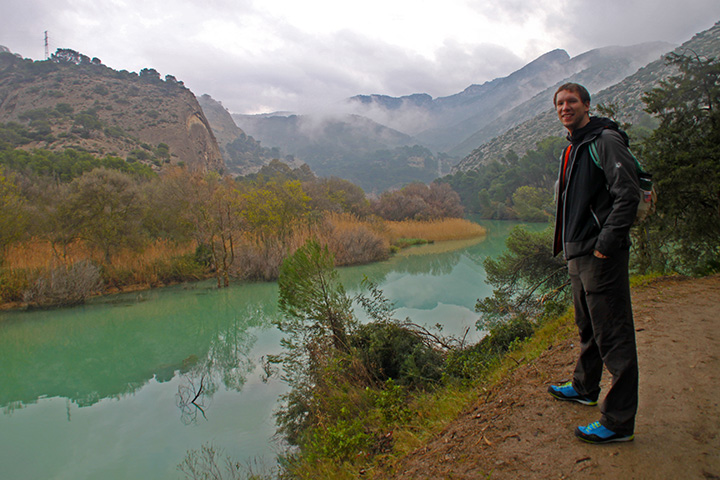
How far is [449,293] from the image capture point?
12.4 metres

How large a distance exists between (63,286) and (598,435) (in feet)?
41.9

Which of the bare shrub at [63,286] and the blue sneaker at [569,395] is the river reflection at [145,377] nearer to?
the bare shrub at [63,286]

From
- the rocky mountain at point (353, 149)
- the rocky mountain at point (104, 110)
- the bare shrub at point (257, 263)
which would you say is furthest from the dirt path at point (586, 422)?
the rocky mountain at point (353, 149)

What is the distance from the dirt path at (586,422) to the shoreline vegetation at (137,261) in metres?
12.0

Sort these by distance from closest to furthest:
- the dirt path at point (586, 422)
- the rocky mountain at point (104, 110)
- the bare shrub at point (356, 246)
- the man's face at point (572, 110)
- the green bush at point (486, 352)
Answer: the dirt path at point (586, 422) < the man's face at point (572, 110) < the green bush at point (486, 352) < the bare shrub at point (356, 246) < the rocky mountain at point (104, 110)

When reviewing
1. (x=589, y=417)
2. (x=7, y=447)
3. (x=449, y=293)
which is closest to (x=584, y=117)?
(x=589, y=417)

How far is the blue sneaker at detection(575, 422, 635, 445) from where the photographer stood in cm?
211

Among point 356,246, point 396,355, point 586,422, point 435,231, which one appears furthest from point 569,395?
point 435,231

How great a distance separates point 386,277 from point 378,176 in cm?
9827

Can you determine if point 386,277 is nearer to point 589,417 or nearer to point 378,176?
point 589,417

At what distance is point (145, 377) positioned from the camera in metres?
6.81

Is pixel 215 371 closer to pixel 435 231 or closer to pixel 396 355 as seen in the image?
pixel 396 355

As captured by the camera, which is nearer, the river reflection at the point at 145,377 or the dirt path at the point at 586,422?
the dirt path at the point at 586,422

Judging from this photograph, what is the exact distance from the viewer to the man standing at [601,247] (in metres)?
2.09
